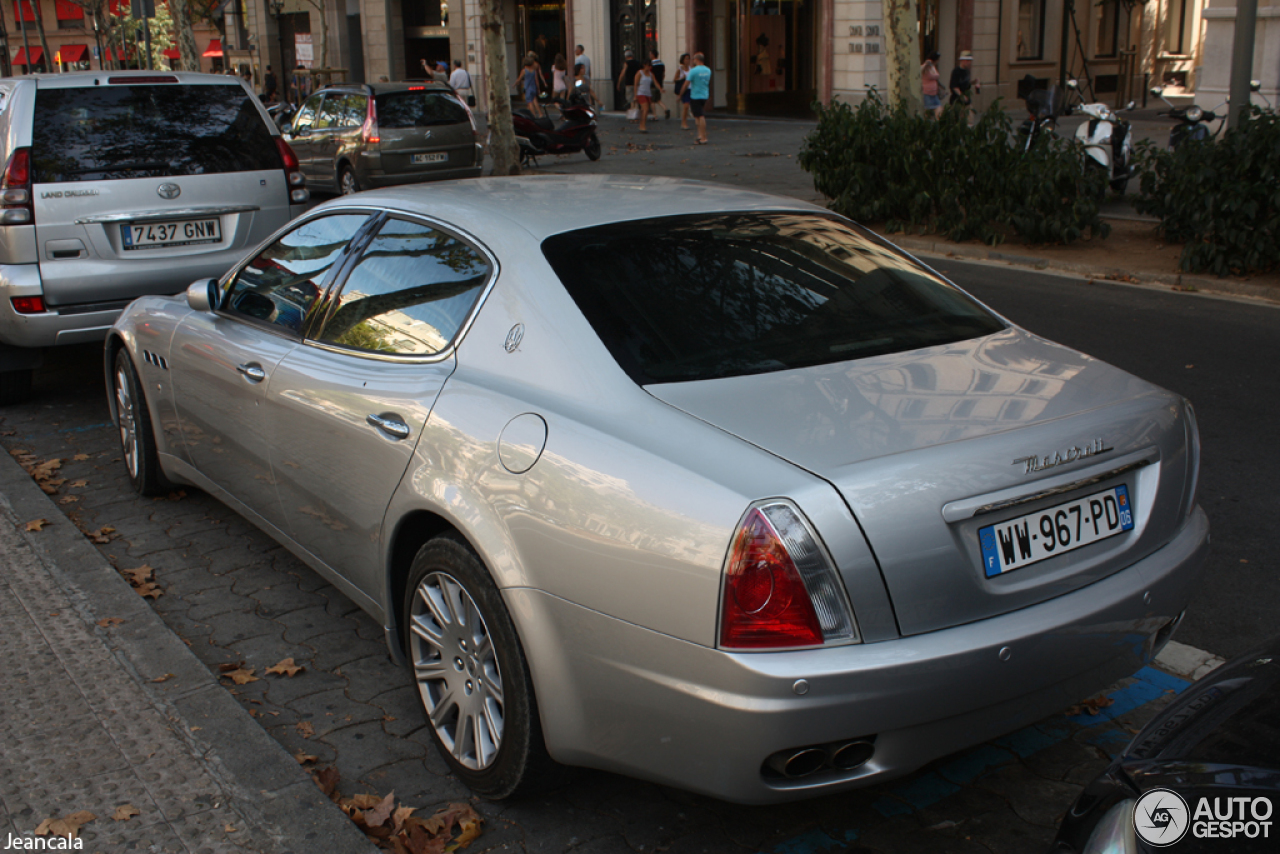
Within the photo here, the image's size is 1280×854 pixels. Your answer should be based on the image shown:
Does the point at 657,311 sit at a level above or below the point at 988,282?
above

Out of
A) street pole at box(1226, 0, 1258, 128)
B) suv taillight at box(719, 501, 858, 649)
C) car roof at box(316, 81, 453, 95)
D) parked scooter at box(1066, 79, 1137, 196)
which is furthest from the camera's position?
car roof at box(316, 81, 453, 95)

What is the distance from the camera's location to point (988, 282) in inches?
414

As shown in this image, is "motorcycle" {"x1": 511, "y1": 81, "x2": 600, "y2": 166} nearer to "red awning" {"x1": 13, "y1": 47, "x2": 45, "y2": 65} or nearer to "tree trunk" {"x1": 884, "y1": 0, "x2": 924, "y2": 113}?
"tree trunk" {"x1": 884, "y1": 0, "x2": 924, "y2": 113}

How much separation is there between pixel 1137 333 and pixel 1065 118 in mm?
21739

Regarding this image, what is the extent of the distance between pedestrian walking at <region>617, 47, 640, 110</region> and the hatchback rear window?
44.0ft

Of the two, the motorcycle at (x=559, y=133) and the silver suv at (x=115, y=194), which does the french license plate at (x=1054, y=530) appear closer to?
the silver suv at (x=115, y=194)

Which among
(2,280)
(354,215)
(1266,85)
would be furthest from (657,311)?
(1266,85)

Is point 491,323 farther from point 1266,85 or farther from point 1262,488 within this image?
point 1266,85

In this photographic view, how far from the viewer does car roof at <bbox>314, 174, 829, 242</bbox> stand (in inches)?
136

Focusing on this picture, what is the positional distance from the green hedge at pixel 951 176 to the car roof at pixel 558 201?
8.59 meters

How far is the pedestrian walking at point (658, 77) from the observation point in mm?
30328

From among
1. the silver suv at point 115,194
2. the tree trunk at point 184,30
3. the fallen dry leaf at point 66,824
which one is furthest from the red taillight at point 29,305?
the tree trunk at point 184,30

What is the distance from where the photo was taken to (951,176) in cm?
1271

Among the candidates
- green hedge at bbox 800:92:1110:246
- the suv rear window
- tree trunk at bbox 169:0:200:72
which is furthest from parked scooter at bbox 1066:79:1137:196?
tree trunk at bbox 169:0:200:72
